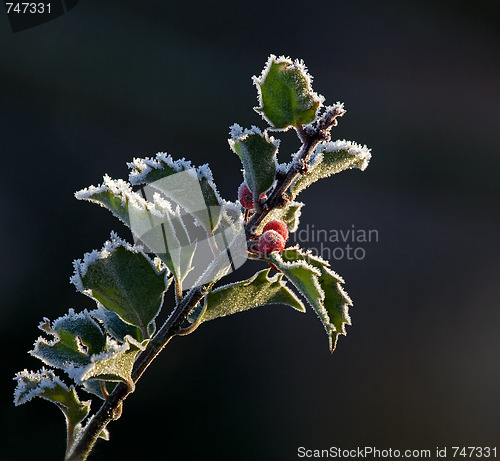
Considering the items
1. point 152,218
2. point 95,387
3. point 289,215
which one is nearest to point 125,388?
point 95,387

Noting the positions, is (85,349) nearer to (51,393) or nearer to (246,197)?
(51,393)

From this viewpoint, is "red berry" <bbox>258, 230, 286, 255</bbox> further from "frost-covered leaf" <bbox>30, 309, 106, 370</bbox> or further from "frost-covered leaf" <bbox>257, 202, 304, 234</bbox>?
"frost-covered leaf" <bbox>30, 309, 106, 370</bbox>

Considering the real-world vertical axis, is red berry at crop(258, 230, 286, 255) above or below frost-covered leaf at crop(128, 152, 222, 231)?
below

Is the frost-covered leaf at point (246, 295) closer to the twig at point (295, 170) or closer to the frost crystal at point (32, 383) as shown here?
the twig at point (295, 170)

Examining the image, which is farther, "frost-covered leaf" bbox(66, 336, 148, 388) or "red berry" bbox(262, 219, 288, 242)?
"red berry" bbox(262, 219, 288, 242)

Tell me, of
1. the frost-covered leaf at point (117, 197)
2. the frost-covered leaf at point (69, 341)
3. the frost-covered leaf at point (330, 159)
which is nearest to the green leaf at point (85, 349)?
the frost-covered leaf at point (69, 341)

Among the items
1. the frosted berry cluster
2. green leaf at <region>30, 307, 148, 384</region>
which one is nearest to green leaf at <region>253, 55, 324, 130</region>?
the frosted berry cluster
